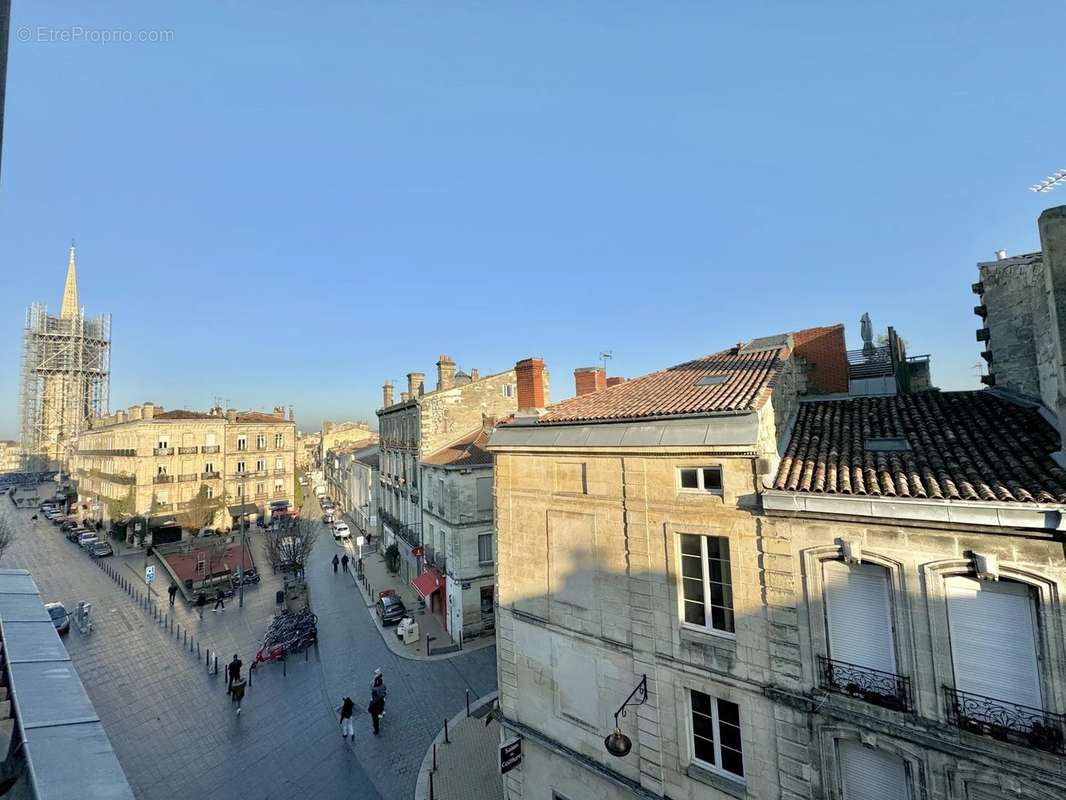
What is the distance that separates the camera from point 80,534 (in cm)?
4225

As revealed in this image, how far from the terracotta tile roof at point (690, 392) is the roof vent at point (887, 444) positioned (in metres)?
1.85

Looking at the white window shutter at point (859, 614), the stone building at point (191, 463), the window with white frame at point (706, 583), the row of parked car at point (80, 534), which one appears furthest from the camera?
the stone building at point (191, 463)

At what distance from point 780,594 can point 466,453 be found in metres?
17.1

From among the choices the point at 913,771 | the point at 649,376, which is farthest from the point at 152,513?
the point at 913,771

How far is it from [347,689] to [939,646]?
17524mm

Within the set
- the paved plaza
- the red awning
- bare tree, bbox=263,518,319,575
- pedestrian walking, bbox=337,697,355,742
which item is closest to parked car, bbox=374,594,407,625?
the paved plaza

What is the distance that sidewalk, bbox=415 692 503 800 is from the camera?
12.4 meters

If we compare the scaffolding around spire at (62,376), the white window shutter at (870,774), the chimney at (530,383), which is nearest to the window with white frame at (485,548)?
the chimney at (530,383)

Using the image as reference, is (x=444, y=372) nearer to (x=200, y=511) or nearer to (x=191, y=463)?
(x=200, y=511)

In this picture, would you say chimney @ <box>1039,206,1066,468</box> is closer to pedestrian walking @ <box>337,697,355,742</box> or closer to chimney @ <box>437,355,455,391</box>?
pedestrian walking @ <box>337,697,355,742</box>

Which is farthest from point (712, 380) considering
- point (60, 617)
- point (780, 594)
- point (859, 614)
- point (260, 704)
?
point (60, 617)

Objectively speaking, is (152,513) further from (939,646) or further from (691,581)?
(939,646)

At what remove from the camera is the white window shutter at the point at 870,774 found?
681 centimetres

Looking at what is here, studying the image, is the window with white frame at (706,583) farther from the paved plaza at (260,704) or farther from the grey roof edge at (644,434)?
the paved plaza at (260,704)
